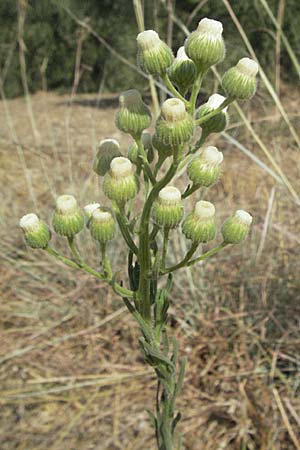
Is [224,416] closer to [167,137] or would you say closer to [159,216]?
[159,216]

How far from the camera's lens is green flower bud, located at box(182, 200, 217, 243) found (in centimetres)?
92

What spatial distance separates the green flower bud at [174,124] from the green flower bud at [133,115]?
0.09 m

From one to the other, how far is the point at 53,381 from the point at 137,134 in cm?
139

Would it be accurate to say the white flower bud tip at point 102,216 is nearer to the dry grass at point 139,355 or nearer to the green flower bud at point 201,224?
the green flower bud at point 201,224

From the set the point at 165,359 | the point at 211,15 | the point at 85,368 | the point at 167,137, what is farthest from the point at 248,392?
the point at 211,15

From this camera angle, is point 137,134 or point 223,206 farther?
point 223,206

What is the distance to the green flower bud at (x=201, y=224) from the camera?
92 cm

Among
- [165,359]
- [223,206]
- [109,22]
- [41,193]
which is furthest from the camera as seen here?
[109,22]

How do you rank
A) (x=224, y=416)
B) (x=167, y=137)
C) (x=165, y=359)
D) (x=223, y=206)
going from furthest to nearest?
1. (x=223, y=206)
2. (x=224, y=416)
3. (x=165, y=359)
4. (x=167, y=137)

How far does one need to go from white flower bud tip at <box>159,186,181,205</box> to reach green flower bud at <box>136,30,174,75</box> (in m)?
0.19

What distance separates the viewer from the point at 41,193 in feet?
12.5

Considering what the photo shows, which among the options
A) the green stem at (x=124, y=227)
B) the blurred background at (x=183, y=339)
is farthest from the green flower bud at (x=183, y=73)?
the blurred background at (x=183, y=339)

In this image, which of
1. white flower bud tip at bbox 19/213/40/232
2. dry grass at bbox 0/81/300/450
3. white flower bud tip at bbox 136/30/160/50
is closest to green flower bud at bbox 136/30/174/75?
white flower bud tip at bbox 136/30/160/50

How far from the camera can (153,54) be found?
88 centimetres
